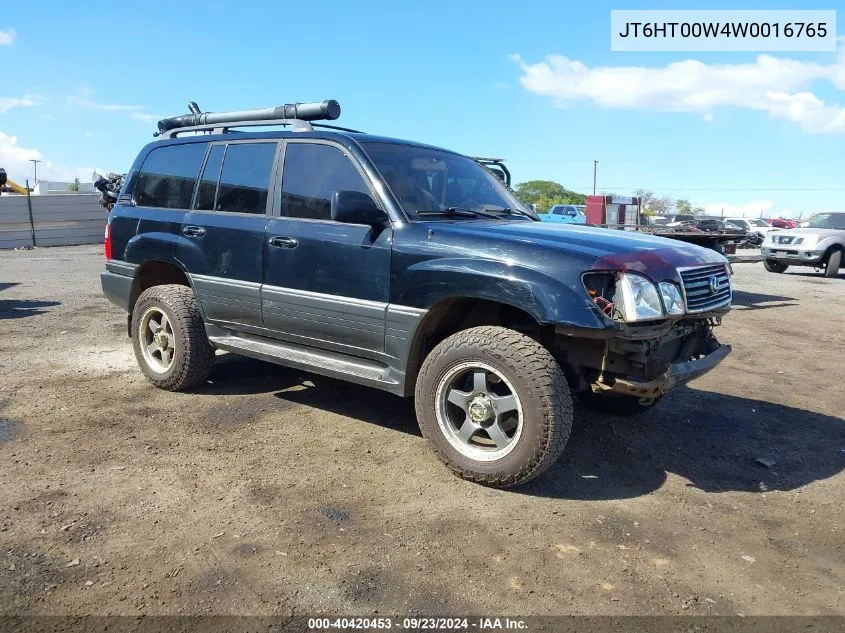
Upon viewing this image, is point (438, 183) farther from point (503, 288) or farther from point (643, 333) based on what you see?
point (643, 333)

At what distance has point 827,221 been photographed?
59.5ft

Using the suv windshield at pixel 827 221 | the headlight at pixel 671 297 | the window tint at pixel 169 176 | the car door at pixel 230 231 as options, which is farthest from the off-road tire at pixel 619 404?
the suv windshield at pixel 827 221

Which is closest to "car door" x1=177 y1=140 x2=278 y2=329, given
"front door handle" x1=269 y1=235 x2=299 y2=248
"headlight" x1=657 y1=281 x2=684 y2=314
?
"front door handle" x1=269 y1=235 x2=299 y2=248

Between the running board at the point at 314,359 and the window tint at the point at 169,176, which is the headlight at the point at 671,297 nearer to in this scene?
the running board at the point at 314,359

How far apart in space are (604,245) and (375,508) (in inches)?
72.8

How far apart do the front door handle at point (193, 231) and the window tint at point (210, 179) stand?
0.17 metres

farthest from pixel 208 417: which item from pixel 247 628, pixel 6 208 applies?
pixel 6 208

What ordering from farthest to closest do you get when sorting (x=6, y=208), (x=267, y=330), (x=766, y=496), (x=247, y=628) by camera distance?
1. (x=6, y=208)
2. (x=267, y=330)
3. (x=766, y=496)
4. (x=247, y=628)

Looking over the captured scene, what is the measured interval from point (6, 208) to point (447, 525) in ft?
70.4

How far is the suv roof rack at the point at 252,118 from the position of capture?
497 centimetres

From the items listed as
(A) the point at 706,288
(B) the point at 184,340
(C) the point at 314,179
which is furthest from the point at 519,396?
(B) the point at 184,340

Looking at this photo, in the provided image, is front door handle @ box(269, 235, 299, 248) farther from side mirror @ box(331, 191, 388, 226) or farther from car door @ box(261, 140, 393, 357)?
side mirror @ box(331, 191, 388, 226)

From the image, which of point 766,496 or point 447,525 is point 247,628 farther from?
point 766,496

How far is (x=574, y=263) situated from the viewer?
140 inches
